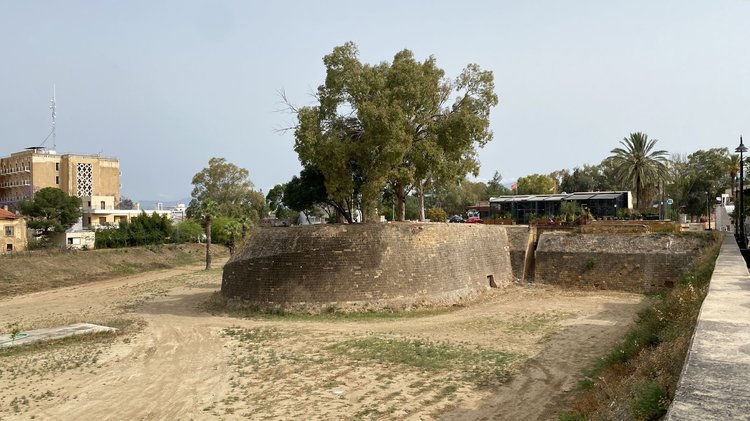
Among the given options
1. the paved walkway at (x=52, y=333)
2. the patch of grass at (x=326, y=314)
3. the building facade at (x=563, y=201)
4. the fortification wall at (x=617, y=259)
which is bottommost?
the paved walkway at (x=52, y=333)

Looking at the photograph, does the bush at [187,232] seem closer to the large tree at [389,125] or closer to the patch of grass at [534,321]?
the large tree at [389,125]

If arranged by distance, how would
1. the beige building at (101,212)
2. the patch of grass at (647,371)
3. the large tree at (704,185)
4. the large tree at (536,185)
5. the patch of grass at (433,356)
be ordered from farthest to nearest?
the large tree at (536,185) → the beige building at (101,212) → the large tree at (704,185) → the patch of grass at (433,356) → the patch of grass at (647,371)

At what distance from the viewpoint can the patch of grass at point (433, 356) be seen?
562 inches

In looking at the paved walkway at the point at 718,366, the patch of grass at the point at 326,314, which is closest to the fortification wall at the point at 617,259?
the patch of grass at the point at 326,314

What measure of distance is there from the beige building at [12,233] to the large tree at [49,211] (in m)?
2.92

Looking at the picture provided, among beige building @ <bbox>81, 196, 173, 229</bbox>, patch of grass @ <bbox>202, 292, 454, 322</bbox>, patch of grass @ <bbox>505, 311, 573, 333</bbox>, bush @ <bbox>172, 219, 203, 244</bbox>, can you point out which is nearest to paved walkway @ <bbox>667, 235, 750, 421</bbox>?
patch of grass @ <bbox>505, 311, 573, 333</bbox>

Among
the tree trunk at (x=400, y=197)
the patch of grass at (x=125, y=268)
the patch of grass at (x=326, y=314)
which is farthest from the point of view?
the patch of grass at (x=125, y=268)

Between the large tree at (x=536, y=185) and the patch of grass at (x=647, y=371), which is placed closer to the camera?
the patch of grass at (x=647, y=371)

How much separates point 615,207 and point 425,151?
942 inches

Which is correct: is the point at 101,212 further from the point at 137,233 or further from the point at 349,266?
the point at 349,266

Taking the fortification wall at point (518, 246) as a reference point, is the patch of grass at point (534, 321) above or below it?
below

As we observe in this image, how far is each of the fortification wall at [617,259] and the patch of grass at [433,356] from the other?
15.7 m

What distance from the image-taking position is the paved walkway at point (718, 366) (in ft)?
15.3

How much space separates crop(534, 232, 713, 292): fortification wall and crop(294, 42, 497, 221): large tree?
26.6 feet
